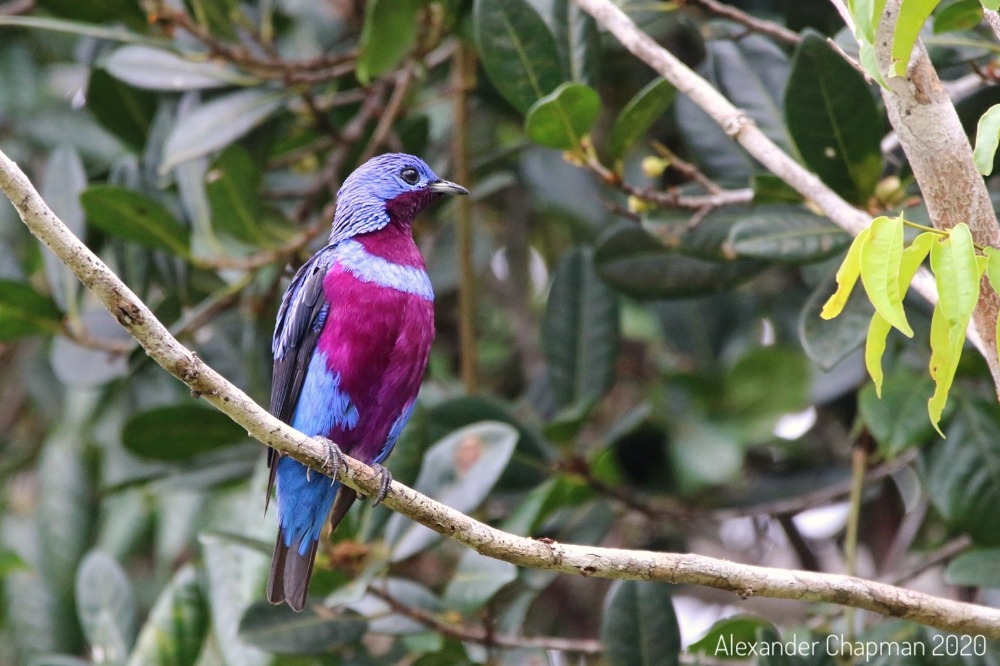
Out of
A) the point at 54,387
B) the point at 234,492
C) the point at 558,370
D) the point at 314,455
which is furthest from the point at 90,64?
the point at 314,455

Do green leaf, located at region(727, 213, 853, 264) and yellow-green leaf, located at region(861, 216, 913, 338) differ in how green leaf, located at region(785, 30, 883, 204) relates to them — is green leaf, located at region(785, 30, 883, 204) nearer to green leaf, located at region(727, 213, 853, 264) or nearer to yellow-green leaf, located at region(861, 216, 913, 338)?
green leaf, located at region(727, 213, 853, 264)

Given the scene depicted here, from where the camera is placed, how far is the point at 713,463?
4707 mm

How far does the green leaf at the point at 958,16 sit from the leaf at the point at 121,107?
3.21 m

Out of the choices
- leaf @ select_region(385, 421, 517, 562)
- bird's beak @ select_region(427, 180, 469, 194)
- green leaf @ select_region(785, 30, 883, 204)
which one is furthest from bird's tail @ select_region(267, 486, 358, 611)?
green leaf @ select_region(785, 30, 883, 204)

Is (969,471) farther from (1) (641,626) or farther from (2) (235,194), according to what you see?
(2) (235,194)

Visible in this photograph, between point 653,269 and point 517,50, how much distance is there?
3.09ft

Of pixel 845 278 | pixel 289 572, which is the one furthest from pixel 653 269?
pixel 845 278

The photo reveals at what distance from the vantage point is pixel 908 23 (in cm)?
224

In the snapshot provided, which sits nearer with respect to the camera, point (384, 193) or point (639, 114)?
point (639, 114)

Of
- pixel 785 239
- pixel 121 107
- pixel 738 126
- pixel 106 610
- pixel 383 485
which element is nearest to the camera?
pixel 383 485

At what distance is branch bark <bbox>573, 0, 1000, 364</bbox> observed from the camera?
322 cm

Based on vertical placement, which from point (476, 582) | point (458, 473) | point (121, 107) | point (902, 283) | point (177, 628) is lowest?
point (177, 628)

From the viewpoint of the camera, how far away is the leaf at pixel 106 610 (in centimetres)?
443

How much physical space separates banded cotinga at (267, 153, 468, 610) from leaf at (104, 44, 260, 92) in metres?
1.23
